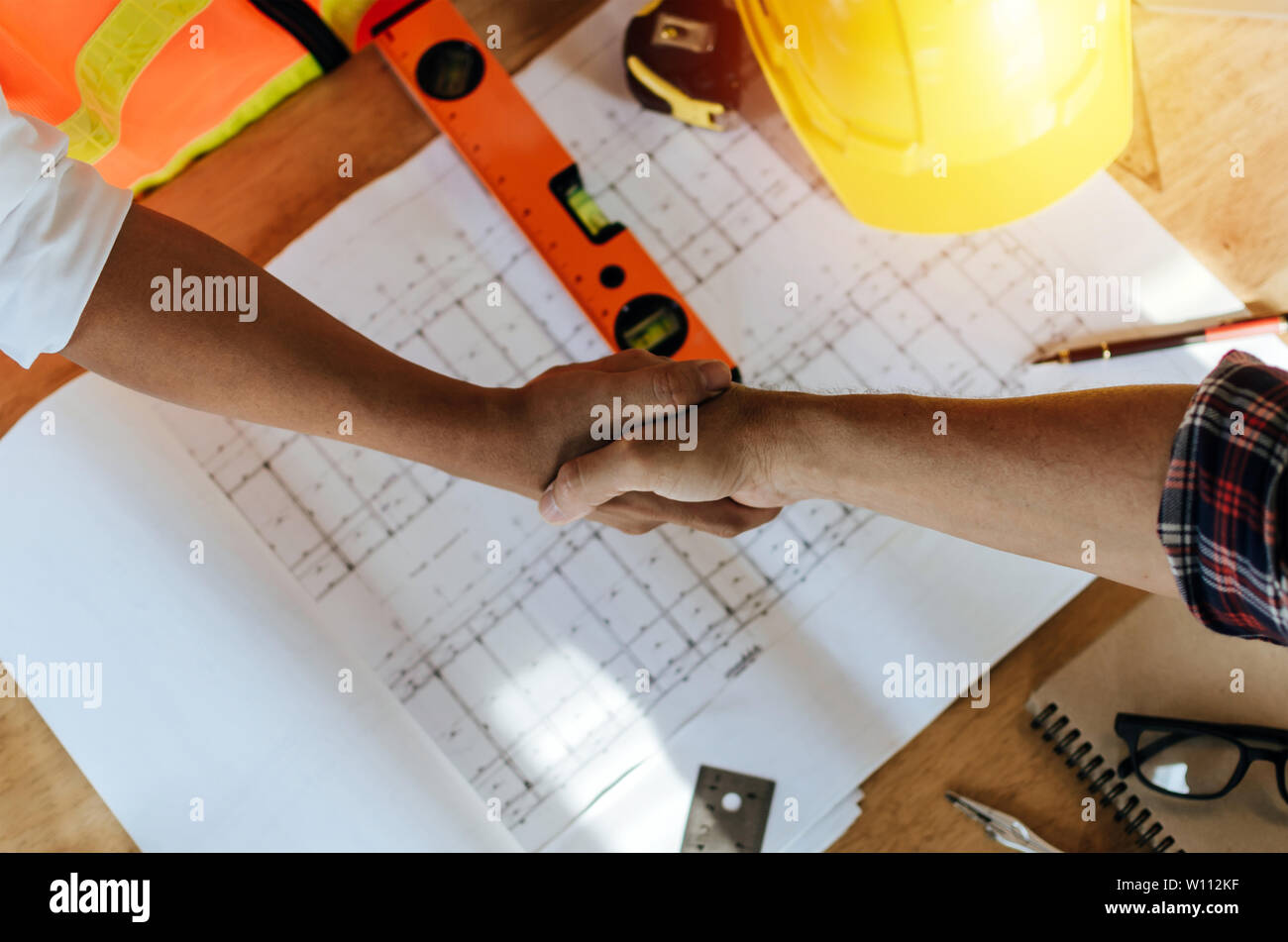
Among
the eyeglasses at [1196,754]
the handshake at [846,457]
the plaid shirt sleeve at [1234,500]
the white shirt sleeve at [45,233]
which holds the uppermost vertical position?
the white shirt sleeve at [45,233]

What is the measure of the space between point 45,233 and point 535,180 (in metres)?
0.40

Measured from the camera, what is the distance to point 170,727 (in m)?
0.79

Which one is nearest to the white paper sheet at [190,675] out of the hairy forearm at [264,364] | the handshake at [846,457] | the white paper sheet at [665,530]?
the white paper sheet at [665,530]

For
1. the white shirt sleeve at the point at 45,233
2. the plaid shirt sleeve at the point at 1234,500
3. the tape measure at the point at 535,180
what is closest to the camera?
the plaid shirt sleeve at the point at 1234,500

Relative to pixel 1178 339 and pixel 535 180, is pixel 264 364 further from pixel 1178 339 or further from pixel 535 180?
pixel 1178 339

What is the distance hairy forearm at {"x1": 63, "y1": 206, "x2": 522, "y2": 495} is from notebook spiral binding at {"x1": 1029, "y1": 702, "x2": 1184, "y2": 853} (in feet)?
1.66

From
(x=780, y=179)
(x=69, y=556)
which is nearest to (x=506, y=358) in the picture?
(x=780, y=179)

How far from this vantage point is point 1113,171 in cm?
85

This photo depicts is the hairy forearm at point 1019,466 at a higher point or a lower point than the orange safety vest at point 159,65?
lower

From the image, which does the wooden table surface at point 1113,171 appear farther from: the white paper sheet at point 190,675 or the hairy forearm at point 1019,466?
the hairy forearm at point 1019,466

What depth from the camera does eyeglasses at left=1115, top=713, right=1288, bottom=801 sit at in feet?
2.39

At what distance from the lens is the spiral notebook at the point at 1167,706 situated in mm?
734

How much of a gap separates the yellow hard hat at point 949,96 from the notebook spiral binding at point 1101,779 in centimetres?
46

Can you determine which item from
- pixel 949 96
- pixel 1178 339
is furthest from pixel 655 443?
pixel 1178 339
